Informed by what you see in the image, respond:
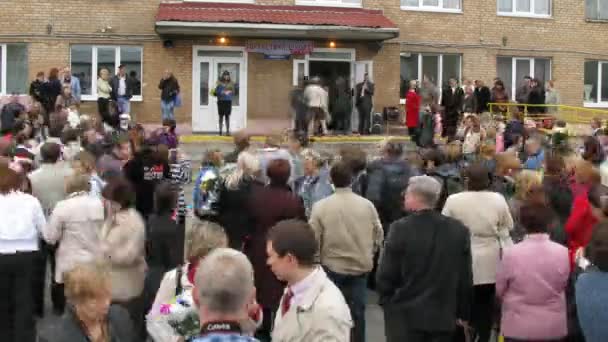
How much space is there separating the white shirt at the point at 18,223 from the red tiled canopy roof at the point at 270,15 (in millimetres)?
17429

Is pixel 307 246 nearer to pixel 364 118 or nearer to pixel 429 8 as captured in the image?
pixel 364 118

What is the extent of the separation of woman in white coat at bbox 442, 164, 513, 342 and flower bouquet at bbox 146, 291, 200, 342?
338cm

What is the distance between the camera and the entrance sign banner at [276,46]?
26812 millimetres

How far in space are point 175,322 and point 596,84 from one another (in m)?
29.0

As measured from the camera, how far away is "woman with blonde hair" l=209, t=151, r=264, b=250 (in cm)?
840

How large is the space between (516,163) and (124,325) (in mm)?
6626

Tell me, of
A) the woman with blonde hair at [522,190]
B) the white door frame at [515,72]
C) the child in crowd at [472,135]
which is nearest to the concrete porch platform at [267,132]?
the white door frame at [515,72]

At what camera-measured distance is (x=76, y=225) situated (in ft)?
27.0

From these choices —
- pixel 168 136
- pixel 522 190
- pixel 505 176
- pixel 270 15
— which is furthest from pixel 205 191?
pixel 270 15

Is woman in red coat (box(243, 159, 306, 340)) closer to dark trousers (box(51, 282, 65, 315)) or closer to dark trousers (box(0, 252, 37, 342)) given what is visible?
dark trousers (box(0, 252, 37, 342))

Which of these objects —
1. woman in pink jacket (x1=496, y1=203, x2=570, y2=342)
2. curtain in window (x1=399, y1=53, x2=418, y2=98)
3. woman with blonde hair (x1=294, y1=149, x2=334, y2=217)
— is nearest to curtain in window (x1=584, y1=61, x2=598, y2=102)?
curtain in window (x1=399, y1=53, x2=418, y2=98)

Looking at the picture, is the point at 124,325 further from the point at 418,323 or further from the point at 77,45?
the point at 77,45

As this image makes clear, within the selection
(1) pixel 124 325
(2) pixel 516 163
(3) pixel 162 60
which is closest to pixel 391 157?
(2) pixel 516 163

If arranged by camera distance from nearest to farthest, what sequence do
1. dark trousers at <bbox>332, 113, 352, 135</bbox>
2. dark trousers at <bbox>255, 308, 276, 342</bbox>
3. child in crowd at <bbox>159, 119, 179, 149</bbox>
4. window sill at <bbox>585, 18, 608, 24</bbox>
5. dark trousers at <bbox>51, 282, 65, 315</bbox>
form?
dark trousers at <bbox>255, 308, 276, 342</bbox>
dark trousers at <bbox>51, 282, 65, 315</bbox>
child in crowd at <bbox>159, 119, 179, 149</bbox>
dark trousers at <bbox>332, 113, 352, 135</bbox>
window sill at <bbox>585, 18, 608, 24</bbox>
